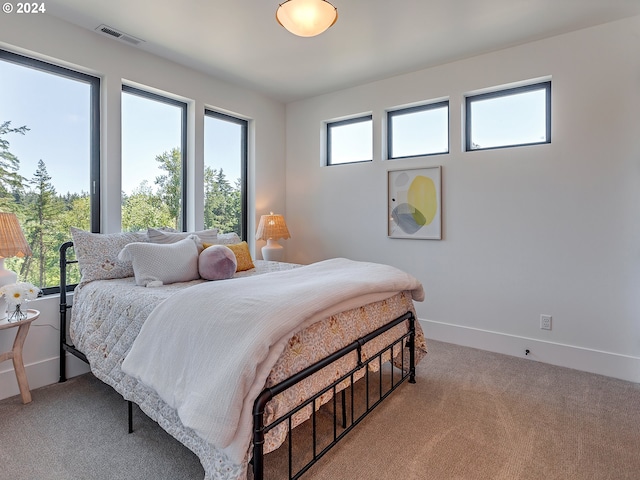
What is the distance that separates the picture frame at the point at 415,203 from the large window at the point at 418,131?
243 mm

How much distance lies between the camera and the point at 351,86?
154 inches

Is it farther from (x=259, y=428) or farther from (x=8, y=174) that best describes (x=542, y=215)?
(x=8, y=174)

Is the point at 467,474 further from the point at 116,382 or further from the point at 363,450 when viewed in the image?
the point at 116,382

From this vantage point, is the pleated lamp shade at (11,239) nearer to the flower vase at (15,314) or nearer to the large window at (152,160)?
the flower vase at (15,314)

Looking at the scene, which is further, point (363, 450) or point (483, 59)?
point (483, 59)

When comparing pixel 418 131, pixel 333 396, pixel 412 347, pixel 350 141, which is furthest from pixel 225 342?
pixel 350 141

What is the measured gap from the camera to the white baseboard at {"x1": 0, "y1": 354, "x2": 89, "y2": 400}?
2.31 metres

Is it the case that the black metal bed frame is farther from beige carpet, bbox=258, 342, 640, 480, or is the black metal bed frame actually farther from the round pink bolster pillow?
the round pink bolster pillow

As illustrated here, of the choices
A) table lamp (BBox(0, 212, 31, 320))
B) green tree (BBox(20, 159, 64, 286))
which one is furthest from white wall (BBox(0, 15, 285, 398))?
table lamp (BBox(0, 212, 31, 320))

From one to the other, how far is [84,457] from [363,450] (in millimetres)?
1375

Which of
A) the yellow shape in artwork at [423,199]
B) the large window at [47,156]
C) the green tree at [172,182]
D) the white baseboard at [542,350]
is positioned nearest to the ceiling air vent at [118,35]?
the large window at [47,156]

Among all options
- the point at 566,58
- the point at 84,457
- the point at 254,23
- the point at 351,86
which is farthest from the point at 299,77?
the point at 84,457

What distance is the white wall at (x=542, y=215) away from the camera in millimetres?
2617

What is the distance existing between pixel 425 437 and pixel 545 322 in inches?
68.4
